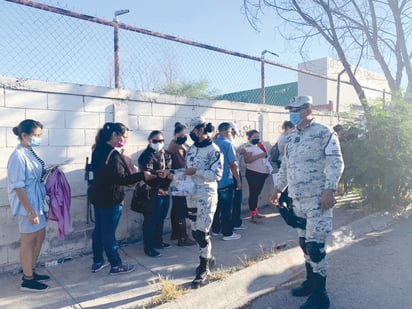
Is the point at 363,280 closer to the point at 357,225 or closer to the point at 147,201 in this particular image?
the point at 357,225

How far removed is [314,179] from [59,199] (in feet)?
8.87

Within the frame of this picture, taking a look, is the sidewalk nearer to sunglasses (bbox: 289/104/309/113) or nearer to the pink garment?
the pink garment

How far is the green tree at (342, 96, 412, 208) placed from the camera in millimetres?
→ 6477

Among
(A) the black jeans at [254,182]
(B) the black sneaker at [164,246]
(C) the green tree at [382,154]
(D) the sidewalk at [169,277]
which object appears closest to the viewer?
(D) the sidewalk at [169,277]

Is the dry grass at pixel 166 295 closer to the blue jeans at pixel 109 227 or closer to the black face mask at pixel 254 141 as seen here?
the blue jeans at pixel 109 227

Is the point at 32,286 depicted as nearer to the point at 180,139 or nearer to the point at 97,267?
the point at 97,267

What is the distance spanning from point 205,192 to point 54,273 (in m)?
2.00

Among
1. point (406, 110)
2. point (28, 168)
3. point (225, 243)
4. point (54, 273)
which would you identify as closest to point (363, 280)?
point (225, 243)

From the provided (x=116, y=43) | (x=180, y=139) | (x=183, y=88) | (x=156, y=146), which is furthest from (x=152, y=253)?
(x=183, y=88)

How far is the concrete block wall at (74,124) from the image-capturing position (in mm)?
3949

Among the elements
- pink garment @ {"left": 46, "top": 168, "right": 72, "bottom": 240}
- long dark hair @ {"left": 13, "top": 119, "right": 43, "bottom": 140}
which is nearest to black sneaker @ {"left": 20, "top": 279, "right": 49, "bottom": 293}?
pink garment @ {"left": 46, "top": 168, "right": 72, "bottom": 240}

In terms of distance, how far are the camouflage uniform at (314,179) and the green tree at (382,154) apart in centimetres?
353

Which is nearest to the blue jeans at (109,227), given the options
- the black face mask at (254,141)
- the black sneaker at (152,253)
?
the black sneaker at (152,253)

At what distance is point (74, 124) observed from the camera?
176 inches
